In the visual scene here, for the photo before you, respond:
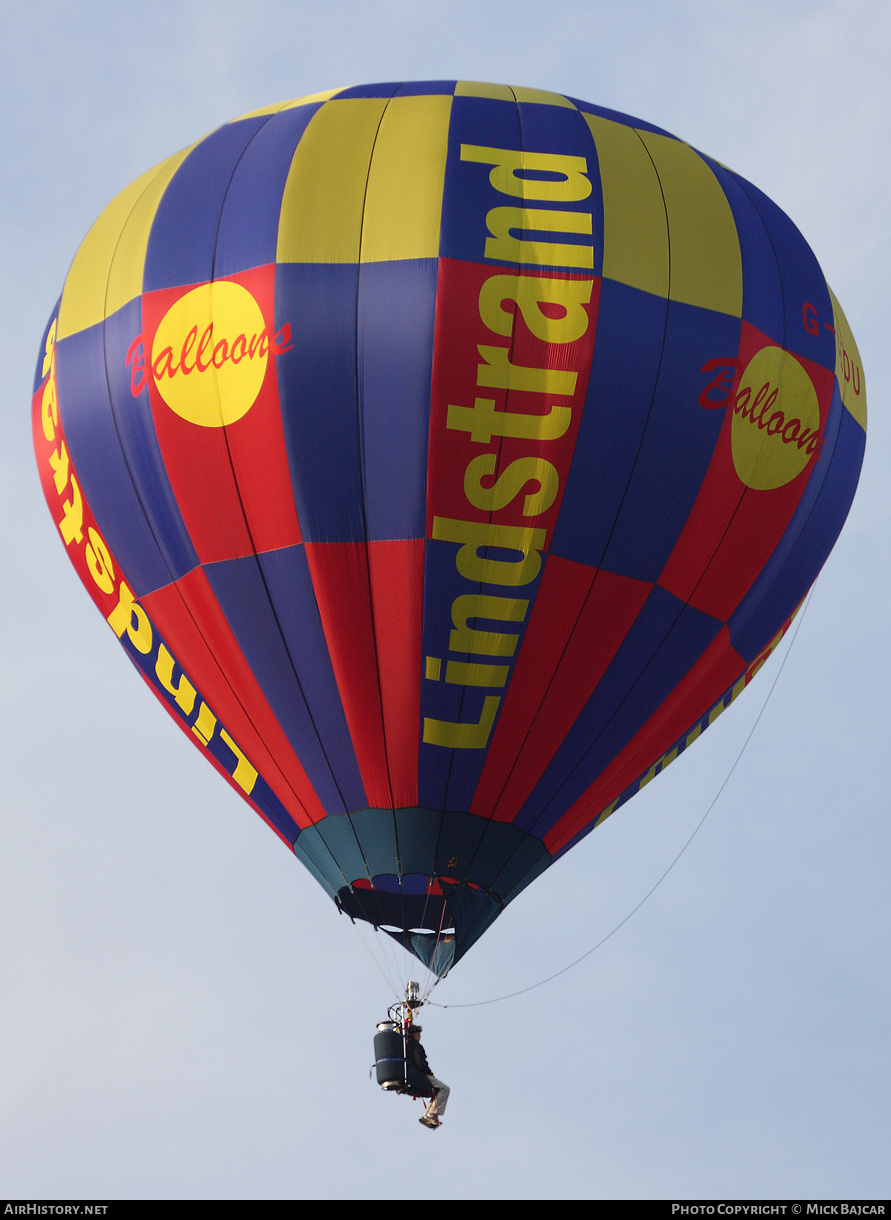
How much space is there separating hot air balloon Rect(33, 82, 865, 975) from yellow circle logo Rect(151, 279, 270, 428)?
0.02m

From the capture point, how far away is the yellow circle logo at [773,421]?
1188 centimetres

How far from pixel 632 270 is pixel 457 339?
4.29 feet

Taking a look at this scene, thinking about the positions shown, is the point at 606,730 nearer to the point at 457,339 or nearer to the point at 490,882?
the point at 490,882

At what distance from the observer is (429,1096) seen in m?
11.5

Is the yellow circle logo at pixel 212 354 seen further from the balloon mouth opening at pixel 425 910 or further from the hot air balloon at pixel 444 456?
the balloon mouth opening at pixel 425 910

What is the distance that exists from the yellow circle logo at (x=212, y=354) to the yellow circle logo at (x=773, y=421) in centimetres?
322

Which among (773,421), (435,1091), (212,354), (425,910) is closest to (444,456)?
(212,354)

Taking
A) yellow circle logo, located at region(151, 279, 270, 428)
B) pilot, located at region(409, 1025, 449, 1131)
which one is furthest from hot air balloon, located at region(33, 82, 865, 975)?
pilot, located at region(409, 1025, 449, 1131)

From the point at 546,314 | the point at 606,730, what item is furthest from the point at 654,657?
the point at 546,314

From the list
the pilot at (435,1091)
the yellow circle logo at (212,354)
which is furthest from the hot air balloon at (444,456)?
the pilot at (435,1091)

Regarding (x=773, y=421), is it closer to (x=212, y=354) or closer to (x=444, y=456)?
(x=444, y=456)

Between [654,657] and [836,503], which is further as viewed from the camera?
[836,503]

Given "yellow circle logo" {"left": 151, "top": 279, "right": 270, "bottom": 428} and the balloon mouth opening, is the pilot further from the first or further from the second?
"yellow circle logo" {"left": 151, "top": 279, "right": 270, "bottom": 428}

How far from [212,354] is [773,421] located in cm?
382
